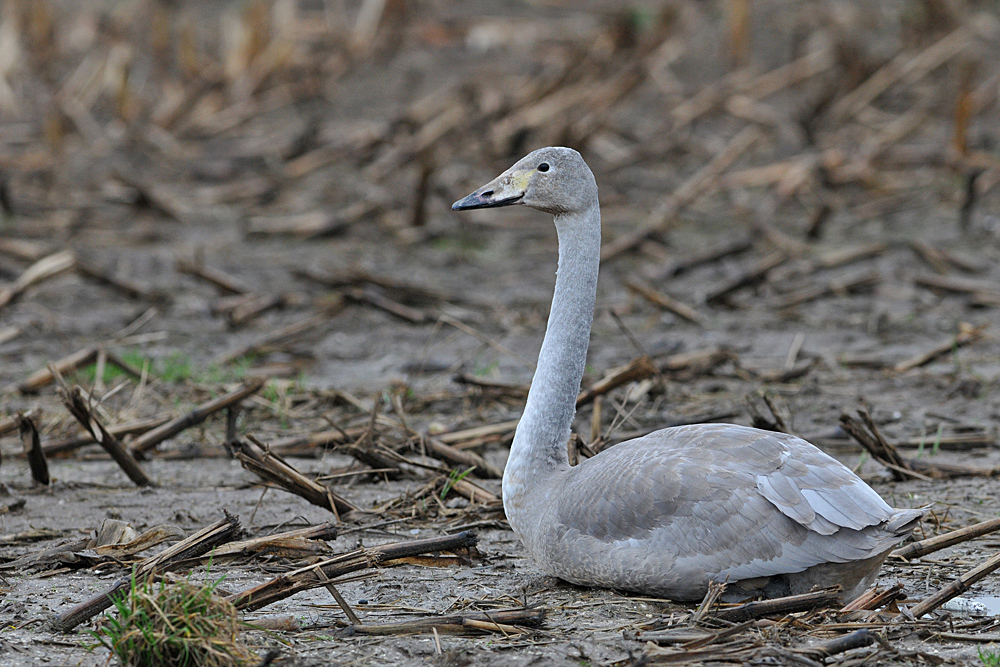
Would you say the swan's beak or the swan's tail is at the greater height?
the swan's beak

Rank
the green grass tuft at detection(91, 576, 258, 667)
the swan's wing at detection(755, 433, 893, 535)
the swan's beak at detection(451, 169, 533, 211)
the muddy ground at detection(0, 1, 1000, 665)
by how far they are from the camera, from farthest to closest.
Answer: the muddy ground at detection(0, 1, 1000, 665) → the swan's beak at detection(451, 169, 533, 211) → the swan's wing at detection(755, 433, 893, 535) → the green grass tuft at detection(91, 576, 258, 667)

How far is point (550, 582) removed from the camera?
4426 mm

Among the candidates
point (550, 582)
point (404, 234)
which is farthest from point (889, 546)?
point (404, 234)

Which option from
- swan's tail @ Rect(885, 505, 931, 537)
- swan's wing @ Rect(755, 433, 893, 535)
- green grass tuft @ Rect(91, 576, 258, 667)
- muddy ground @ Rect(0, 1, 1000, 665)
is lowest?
muddy ground @ Rect(0, 1, 1000, 665)

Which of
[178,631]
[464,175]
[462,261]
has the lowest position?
[462,261]

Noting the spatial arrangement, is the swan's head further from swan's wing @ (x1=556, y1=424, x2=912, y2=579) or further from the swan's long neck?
swan's wing @ (x1=556, y1=424, x2=912, y2=579)

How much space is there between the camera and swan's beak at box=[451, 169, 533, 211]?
4547 millimetres

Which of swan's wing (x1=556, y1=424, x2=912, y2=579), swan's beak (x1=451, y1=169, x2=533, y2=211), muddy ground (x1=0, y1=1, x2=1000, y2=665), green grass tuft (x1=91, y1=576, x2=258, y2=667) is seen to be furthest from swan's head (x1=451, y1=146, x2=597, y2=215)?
green grass tuft (x1=91, y1=576, x2=258, y2=667)

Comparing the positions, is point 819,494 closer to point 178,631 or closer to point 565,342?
point 565,342

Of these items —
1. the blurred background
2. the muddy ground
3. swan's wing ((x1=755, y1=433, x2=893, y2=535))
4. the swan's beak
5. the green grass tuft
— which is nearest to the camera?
the green grass tuft

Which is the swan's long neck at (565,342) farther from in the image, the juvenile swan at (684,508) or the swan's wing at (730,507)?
the swan's wing at (730,507)

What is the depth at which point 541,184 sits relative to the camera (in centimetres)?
457

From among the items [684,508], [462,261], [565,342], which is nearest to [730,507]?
[684,508]

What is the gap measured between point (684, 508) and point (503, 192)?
1414 mm
